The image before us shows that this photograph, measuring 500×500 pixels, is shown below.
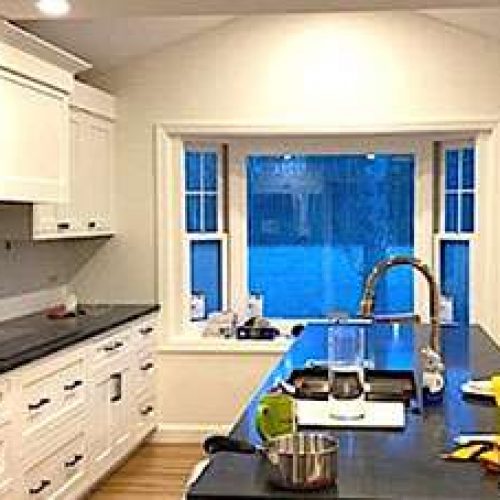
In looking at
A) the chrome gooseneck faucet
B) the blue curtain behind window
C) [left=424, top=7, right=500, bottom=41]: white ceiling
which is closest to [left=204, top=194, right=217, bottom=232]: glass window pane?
the blue curtain behind window

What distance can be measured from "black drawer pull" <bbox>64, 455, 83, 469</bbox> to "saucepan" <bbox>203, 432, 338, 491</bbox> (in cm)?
265

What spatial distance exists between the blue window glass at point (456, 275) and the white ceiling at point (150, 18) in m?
1.37

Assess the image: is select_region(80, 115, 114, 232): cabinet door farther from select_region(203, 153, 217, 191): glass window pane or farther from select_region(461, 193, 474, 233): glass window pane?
select_region(461, 193, 474, 233): glass window pane

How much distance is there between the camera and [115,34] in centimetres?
533

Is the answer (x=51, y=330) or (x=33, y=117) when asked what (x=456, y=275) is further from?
(x=33, y=117)

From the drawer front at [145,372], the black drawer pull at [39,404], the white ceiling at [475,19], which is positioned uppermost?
the white ceiling at [475,19]

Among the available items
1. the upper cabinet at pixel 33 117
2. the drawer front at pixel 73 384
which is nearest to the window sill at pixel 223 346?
the drawer front at pixel 73 384

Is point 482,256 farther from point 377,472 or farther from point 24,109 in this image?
point 377,472

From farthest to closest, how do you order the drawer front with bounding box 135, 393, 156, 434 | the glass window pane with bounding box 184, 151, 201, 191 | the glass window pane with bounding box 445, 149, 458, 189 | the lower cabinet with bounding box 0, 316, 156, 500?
1. the glass window pane with bounding box 184, 151, 201, 191
2. the glass window pane with bounding box 445, 149, 458, 189
3. the drawer front with bounding box 135, 393, 156, 434
4. the lower cabinet with bounding box 0, 316, 156, 500

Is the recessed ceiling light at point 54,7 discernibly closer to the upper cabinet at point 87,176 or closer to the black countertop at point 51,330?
the upper cabinet at point 87,176

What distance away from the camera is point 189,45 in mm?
5867

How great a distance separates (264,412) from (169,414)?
3.99 meters

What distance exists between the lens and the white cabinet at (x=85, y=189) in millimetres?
4934

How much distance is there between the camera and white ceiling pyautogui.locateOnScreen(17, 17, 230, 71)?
5.04m
